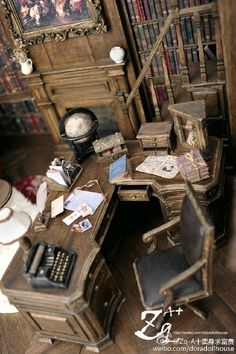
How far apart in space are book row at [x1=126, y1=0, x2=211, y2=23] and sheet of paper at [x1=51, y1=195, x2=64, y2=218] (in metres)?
1.99

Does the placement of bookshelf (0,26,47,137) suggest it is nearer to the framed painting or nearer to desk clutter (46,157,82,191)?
the framed painting

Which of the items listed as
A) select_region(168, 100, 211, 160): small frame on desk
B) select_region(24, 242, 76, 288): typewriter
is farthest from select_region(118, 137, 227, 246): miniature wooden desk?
select_region(24, 242, 76, 288): typewriter

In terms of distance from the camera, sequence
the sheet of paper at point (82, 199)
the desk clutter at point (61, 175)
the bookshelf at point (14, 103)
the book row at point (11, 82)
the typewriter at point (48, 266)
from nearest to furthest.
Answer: the typewriter at point (48, 266)
the sheet of paper at point (82, 199)
the desk clutter at point (61, 175)
the bookshelf at point (14, 103)
the book row at point (11, 82)

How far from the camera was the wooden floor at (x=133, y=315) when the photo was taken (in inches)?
121

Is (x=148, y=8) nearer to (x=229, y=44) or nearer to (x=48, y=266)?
(x=229, y=44)

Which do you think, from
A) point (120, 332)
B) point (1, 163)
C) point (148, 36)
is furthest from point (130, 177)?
point (1, 163)

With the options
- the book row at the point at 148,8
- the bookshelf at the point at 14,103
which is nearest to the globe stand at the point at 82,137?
the book row at the point at 148,8

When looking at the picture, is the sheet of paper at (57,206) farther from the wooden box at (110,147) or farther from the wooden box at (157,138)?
the wooden box at (157,138)

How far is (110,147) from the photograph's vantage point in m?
3.71

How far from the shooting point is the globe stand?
3.85 m

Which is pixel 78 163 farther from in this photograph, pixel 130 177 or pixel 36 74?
pixel 36 74

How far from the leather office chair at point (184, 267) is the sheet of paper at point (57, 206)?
0.84 metres

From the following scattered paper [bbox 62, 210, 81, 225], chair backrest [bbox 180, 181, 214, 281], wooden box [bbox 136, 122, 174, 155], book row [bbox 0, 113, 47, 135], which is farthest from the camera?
book row [bbox 0, 113, 47, 135]

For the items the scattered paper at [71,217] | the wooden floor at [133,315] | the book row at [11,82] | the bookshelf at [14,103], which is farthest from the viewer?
the book row at [11,82]
